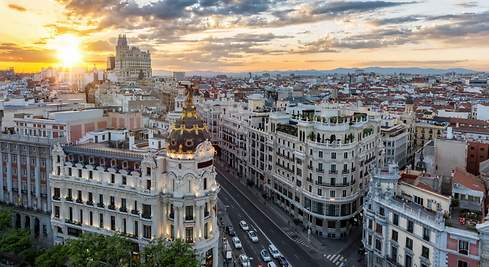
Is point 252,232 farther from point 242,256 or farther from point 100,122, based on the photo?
point 100,122

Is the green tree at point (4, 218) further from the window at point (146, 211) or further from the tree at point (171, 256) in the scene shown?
the tree at point (171, 256)

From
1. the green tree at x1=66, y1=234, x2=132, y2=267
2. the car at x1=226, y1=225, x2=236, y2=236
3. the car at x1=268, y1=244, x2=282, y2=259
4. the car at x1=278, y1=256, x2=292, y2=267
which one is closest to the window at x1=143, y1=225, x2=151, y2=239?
the green tree at x1=66, y1=234, x2=132, y2=267

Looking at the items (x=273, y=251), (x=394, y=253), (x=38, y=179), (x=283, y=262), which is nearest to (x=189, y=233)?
(x=283, y=262)

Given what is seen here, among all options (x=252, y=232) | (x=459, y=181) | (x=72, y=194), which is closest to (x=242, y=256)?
(x=252, y=232)

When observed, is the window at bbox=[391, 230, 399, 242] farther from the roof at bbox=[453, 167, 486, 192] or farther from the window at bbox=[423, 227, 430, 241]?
the roof at bbox=[453, 167, 486, 192]

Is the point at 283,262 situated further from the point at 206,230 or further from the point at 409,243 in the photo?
the point at 409,243

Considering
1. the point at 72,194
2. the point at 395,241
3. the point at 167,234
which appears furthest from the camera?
the point at 72,194
